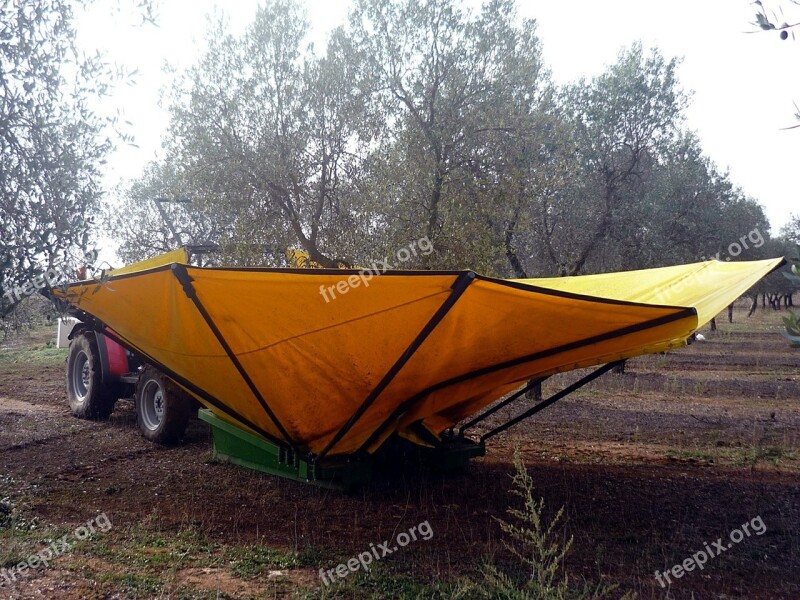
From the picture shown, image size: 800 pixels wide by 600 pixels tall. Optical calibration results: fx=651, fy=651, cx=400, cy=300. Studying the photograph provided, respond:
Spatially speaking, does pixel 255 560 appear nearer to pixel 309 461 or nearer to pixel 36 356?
pixel 309 461

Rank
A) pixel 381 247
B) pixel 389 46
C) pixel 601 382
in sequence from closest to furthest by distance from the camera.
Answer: pixel 381 247, pixel 389 46, pixel 601 382

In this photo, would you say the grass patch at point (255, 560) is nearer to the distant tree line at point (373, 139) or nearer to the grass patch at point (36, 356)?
the distant tree line at point (373, 139)

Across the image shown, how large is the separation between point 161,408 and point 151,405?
1.11 ft

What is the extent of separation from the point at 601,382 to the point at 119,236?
1464 centimetres

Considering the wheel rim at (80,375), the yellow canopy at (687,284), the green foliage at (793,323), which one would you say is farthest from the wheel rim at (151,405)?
the green foliage at (793,323)

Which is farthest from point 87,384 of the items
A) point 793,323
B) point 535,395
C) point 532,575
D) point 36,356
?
point 36,356

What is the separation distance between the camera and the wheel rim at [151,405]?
9.50 m

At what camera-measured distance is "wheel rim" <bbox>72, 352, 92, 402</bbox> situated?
11.7 meters

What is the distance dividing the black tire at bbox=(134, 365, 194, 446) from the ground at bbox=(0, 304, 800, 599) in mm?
287

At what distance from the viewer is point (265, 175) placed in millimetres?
11023

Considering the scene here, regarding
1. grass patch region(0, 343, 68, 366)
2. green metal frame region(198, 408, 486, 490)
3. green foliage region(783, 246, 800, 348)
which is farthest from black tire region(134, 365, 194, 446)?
grass patch region(0, 343, 68, 366)

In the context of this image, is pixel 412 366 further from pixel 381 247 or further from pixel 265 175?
pixel 265 175

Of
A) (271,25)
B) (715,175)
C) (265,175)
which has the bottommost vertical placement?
(265,175)

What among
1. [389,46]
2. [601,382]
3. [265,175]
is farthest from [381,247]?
[601,382]
